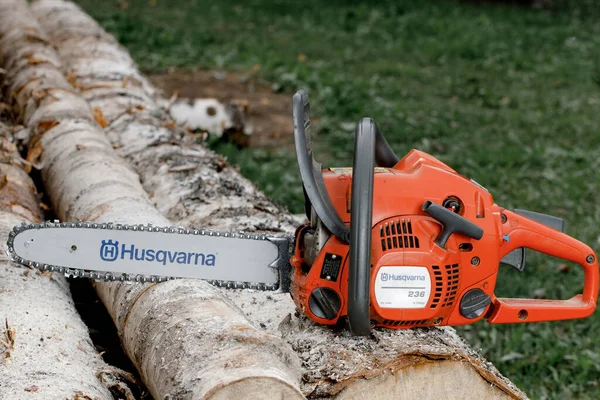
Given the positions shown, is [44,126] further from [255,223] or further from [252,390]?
[252,390]

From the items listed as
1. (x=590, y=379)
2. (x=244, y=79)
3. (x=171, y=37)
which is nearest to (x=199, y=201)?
(x=590, y=379)

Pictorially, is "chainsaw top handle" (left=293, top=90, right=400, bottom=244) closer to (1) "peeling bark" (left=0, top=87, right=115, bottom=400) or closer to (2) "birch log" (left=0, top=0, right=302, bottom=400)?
(2) "birch log" (left=0, top=0, right=302, bottom=400)

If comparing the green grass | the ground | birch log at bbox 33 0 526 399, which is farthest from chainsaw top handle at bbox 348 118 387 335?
the ground

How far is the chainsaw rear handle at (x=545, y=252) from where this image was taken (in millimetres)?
2525

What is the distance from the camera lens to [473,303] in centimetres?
246

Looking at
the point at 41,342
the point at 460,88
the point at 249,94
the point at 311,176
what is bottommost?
the point at 249,94

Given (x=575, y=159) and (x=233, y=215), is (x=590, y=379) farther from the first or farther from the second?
(x=575, y=159)

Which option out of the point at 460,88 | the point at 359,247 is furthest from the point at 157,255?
the point at 460,88

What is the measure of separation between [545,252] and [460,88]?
569 centimetres

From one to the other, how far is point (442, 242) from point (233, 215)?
1.22 m

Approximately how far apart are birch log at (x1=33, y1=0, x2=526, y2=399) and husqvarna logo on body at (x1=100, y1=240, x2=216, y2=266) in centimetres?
36

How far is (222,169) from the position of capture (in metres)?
3.94

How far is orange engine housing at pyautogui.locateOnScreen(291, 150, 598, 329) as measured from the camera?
7.44ft

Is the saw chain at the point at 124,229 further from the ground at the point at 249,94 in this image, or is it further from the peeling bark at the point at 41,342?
the ground at the point at 249,94
